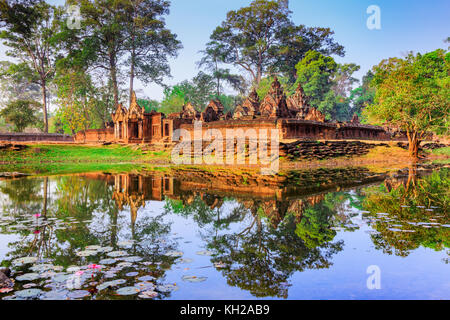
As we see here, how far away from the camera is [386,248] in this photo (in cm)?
466

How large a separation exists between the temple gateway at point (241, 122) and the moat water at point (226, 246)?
15602 millimetres

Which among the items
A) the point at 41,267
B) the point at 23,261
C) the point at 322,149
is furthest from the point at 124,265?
the point at 322,149

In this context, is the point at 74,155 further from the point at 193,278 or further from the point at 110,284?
the point at 193,278

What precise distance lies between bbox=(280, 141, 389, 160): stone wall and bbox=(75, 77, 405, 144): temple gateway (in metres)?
1.80

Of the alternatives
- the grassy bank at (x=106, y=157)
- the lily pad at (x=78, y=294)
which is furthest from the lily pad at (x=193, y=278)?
the grassy bank at (x=106, y=157)

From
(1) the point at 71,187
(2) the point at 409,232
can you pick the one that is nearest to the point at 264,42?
(1) the point at 71,187

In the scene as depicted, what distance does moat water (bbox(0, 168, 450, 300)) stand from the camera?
345 centimetres

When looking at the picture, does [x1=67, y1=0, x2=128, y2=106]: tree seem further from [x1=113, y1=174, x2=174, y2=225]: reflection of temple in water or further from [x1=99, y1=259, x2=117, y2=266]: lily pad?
[x1=99, y1=259, x2=117, y2=266]: lily pad

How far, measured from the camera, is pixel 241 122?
23.5 meters

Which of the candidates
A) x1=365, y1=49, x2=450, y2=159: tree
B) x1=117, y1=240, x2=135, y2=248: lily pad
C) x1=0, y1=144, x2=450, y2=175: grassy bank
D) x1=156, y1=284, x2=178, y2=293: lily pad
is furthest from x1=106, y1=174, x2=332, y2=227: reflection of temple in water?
x1=365, y1=49, x2=450, y2=159: tree

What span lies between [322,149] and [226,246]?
18503mm

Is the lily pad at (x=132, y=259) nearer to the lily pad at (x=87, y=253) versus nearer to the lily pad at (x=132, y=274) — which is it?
the lily pad at (x=132, y=274)

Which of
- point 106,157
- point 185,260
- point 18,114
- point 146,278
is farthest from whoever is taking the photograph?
point 18,114

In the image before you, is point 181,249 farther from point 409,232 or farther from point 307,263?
point 409,232
